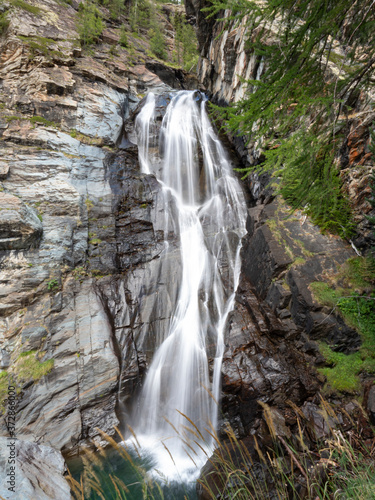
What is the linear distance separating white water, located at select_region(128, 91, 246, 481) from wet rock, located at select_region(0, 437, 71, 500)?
169cm

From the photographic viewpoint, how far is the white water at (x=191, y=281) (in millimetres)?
6141

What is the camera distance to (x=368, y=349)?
17.4ft

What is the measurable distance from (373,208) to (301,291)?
2.89 m

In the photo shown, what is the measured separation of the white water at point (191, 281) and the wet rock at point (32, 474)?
1691mm

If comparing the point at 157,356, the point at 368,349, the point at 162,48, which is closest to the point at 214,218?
the point at 157,356

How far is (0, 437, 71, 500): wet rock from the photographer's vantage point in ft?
8.80

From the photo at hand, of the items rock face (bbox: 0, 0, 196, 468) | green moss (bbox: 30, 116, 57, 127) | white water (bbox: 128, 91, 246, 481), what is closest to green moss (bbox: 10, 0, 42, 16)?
rock face (bbox: 0, 0, 196, 468)

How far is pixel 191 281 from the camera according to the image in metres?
8.60

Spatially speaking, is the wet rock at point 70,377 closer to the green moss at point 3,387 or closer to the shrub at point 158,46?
the green moss at point 3,387

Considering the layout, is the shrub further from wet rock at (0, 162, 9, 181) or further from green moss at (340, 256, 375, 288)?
green moss at (340, 256, 375, 288)

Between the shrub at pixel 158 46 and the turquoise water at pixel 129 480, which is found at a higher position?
the shrub at pixel 158 46

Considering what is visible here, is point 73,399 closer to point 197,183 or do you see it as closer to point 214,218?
point 214,218

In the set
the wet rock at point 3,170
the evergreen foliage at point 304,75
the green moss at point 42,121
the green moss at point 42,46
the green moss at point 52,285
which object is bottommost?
the green moss at point 52,285

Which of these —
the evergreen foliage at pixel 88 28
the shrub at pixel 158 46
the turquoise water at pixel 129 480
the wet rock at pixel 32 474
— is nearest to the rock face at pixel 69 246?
the turquoise water at pixel 129 480
